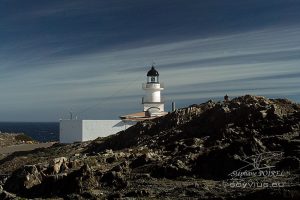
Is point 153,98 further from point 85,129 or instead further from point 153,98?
point 85,129

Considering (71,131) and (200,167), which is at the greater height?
(71,131)

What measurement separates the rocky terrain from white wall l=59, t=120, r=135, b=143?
16190 millimetres

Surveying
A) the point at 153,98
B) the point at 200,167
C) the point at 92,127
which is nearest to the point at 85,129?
the point at 92,127

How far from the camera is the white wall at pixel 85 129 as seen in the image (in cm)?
4600

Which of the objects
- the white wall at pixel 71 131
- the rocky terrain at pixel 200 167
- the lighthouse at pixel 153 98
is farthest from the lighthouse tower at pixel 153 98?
the rocky terrain at pixel 200 167

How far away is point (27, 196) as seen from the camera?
21.7 meters

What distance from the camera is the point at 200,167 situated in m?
21.7

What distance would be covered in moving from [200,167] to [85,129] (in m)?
25.9

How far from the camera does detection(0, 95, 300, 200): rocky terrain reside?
18469mm

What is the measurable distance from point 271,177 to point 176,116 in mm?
17371

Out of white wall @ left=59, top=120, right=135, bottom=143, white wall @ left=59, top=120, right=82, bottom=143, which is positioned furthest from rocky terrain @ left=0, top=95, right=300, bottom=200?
white wall @ left=59, top=120, right=82, bottom=143

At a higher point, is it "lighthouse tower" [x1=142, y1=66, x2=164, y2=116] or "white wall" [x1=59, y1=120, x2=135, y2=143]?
"lighthouse tower" [x1=142, y1=66, x2=164, y2=116]

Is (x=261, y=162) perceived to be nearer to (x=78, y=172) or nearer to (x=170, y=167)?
(x=170, y=167)

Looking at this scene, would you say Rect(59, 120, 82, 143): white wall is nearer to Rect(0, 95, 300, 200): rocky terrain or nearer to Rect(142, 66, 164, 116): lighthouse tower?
Rect(142, 66, 164, 116): lighthouse tower
